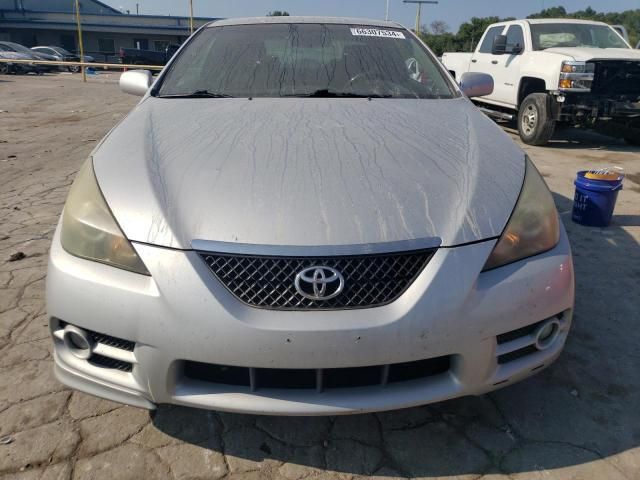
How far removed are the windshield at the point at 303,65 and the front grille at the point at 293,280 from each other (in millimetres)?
1408

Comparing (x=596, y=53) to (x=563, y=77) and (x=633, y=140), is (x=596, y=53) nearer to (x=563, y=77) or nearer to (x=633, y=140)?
(x=563, y=77)

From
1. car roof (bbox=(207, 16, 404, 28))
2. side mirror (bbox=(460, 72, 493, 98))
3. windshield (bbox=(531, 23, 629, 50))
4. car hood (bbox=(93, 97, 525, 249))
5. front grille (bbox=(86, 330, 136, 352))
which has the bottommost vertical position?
front grille (bbox=(86, 330, 136, 352))

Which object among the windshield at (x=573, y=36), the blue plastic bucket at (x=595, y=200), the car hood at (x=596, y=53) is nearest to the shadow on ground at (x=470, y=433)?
the blue plastic bucket at (x=595, y=200)

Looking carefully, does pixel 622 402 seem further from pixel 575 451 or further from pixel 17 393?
pixel 17 393

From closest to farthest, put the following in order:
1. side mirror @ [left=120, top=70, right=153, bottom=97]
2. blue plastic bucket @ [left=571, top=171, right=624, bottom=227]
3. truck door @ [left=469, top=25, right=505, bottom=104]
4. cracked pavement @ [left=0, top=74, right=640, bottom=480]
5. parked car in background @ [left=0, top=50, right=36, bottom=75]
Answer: cracked pavement @ [left=0, top=74, right=640, bottom=480], side mirror @ [left=120, top=70, right=153, bottom=97], blue plastic bucket @ [left=571, top=171, right=624, bottom=227], truck door @ [left=469, top=25, right=505, bottom=104], parked car in background @ [left=0, top=50, right=36, bottom=75]

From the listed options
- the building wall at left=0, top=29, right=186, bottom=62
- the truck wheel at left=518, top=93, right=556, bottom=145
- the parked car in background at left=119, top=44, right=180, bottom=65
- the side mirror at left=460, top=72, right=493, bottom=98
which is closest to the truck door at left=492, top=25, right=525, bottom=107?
the truck wheel at left=518, top=93, right=556, bottom=145

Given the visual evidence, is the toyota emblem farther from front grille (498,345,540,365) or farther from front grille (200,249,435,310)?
front grille (498,345,540,365)

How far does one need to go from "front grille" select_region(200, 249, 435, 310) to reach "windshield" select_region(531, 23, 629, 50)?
711 cm

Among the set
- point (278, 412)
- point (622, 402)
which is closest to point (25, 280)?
point (278, 412)

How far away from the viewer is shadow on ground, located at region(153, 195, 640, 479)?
5.53 ft

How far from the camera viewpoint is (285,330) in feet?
4.47

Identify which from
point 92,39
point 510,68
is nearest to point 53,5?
point 92,39

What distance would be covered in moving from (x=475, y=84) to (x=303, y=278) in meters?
2.26

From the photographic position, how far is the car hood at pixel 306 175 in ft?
4.90
